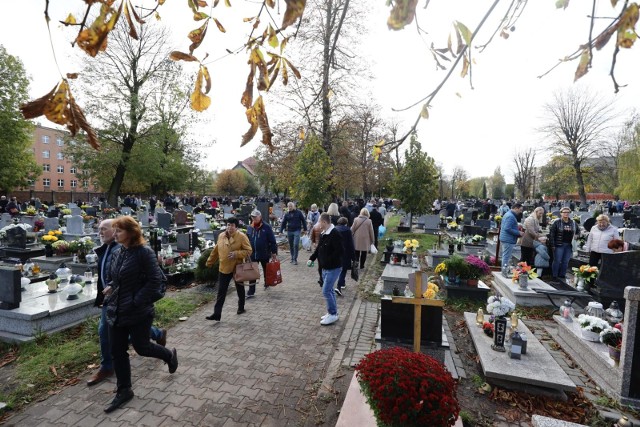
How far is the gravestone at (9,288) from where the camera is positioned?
540 cm

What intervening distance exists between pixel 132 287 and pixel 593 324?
6381 millimetres

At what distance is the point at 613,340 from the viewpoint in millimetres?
4762

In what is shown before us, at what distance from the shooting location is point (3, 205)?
71.5 ft

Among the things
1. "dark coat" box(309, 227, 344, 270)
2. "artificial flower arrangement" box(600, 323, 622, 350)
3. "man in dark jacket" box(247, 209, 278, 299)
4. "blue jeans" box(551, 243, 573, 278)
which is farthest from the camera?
"blue jeans" box(551, 243, 573, 278)

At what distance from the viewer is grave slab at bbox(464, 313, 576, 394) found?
4.12 m

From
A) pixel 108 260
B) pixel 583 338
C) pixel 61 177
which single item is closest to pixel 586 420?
pixel 583 338

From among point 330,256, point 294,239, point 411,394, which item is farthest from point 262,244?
point 411,394

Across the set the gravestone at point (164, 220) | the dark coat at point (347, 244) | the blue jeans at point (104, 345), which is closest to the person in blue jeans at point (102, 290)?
the blue jeans at point (104, 345)

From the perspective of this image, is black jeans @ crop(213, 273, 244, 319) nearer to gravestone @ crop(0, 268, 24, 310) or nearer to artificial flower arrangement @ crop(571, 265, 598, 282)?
gravestone @ crop(0, 268, 24, 310)

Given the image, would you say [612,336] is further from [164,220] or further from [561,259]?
[164,220]

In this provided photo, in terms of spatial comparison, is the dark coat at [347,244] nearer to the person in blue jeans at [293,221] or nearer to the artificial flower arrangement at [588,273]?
the person in blue jeans at [293,221]

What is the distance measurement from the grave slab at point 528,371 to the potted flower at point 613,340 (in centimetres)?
71

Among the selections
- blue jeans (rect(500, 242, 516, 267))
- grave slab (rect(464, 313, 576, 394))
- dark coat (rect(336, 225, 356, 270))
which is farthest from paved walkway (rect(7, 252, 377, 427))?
blue jeans (rect(500, 242, 516, 267))

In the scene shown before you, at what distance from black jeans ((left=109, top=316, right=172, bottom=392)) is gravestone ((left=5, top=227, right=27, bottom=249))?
35.0 ft
